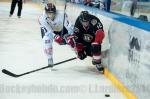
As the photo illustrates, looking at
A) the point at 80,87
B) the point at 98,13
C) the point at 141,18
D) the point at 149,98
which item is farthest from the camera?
the point at 98,13

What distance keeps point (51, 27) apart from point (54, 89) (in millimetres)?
1338

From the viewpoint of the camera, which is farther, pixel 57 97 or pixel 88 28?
pixel 88 28

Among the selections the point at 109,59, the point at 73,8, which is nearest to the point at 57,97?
the point at 109,59

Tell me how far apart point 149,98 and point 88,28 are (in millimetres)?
2002

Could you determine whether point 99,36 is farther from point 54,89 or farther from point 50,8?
point 54,89

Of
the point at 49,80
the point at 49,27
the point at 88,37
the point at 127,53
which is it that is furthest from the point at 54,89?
the point at 49,27

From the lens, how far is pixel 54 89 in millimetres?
4285

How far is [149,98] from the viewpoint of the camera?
11.0 feet

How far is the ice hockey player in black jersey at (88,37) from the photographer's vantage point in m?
5.07

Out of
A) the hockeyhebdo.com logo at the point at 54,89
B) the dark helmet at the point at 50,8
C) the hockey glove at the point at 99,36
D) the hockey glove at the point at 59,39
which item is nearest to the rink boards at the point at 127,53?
the hockey glove at the point at 99,36

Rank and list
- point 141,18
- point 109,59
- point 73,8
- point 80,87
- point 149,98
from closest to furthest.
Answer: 1. point 149,98
2. point 141,18
3. point 80,87
4. point 109,59
5. point 73,8

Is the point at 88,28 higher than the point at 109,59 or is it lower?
higher

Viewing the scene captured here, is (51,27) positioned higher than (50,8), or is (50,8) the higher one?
(50,8)

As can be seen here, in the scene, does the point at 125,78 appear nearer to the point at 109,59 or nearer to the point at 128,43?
the point at 128,43
